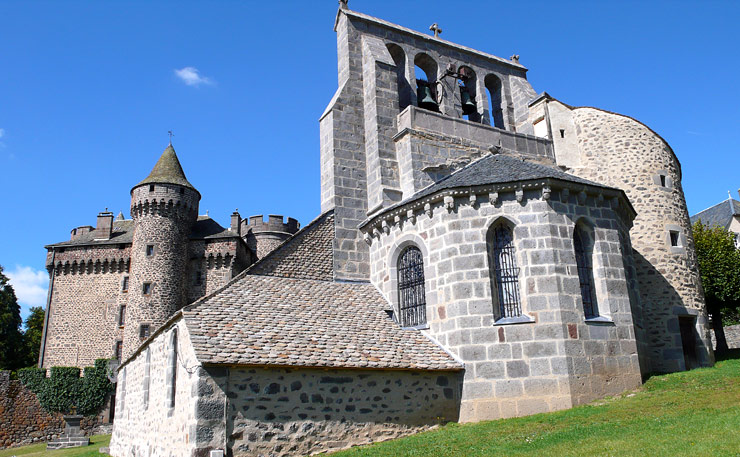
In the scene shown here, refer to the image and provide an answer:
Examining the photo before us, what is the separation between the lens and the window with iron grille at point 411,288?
13844 mm

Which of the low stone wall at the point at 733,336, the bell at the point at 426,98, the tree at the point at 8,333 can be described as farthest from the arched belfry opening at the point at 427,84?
the tree at the point at 8,333

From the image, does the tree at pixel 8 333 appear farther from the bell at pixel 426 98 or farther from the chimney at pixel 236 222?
the bell at pixel 426 98

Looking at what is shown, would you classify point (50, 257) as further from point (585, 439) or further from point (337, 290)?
point (585, 439)

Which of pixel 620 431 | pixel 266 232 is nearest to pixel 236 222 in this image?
pixel 266 232

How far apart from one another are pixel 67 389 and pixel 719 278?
109ft

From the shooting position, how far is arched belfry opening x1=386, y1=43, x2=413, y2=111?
754 inches

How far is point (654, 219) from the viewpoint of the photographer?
17.8 meters

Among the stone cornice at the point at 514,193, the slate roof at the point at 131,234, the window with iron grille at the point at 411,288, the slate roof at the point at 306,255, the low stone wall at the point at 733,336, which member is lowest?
the low stone wall at the point at 733,336

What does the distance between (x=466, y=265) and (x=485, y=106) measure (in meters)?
9.36

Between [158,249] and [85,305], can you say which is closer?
[158,249]

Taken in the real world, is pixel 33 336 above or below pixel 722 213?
below

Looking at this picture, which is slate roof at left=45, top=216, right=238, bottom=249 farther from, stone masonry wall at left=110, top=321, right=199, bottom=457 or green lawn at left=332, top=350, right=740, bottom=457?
green lawn at left=332, top=350, right=740, bottom=457

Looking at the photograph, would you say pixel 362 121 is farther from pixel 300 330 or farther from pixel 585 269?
pixel 585 269

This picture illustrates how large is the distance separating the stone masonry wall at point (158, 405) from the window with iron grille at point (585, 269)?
8.29 meters
